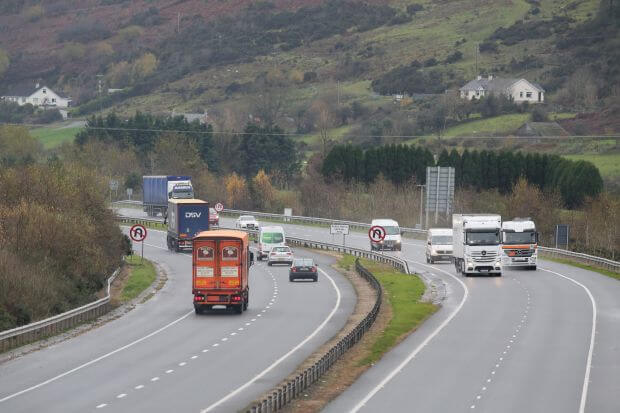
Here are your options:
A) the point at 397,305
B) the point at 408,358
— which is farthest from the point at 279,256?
the point at 408,358

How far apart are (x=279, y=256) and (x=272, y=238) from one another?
345 cm

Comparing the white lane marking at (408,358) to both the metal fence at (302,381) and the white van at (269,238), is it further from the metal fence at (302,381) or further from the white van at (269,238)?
the white van at (269,238)

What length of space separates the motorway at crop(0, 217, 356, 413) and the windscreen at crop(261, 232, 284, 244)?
866 inches

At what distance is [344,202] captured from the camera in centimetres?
13175

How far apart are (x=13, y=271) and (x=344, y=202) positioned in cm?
8158

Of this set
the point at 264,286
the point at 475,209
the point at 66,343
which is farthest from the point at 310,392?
the point at 475,209

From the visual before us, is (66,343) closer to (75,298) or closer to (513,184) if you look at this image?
(75,298)

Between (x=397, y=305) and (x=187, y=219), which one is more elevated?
(x=187, y=219)

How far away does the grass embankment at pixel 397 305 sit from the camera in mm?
45037

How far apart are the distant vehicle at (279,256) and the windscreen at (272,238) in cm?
252

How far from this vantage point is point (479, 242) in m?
69.4

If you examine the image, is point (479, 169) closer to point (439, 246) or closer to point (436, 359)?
point (439, 246)

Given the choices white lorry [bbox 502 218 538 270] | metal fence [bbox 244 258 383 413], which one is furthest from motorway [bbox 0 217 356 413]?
white lorry [bbox 502 218 538 270]

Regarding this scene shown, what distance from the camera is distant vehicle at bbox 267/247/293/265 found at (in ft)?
271
